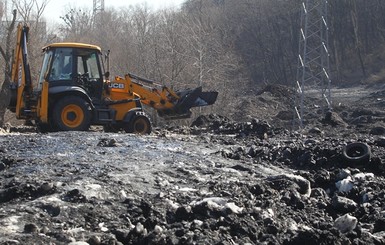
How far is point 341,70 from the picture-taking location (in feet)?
176

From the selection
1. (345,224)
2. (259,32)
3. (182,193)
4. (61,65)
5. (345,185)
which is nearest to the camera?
(345,224)

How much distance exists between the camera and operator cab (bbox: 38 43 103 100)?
47.9ft

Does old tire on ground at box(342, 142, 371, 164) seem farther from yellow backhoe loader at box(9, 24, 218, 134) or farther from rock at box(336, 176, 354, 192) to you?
yellow backhoe loader at box(9, 24, 218, 134)

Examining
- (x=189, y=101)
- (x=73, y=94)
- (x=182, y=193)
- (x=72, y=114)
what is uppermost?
(x=73, y=94)

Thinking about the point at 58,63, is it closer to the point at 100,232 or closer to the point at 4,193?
the point at 4,193

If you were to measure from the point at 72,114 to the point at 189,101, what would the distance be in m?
3.72

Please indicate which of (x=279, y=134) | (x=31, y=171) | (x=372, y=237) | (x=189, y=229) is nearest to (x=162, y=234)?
(x=189, y=229)

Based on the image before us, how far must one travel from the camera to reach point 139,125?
1530 cm

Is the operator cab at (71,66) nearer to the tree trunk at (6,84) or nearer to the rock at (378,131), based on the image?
the rock at (378,131)

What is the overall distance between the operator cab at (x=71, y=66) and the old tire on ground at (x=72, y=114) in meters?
0.40

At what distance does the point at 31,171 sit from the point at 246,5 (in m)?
56.2

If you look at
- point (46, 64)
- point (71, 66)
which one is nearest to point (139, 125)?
point (71, 66)

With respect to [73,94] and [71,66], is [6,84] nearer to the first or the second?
[71,66]

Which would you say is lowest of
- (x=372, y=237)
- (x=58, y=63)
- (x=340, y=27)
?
(x=372, y=237)
